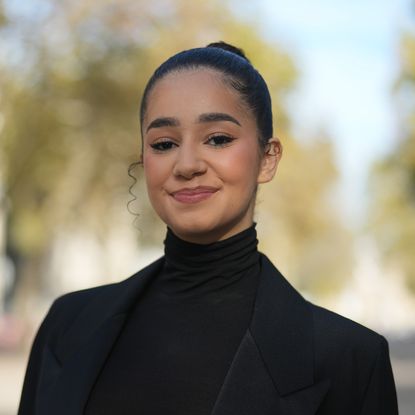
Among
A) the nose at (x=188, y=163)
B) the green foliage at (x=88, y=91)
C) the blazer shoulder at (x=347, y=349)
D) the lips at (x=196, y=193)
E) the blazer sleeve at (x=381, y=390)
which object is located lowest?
the blazer sleeve at (x=381, y=390)

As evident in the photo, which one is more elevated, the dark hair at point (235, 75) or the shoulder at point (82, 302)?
the dark hair at point (235, 75)

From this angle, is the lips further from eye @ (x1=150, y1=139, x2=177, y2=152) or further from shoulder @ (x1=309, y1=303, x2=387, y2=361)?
shoulder @ (x1=309, y1=303, x2=387, y2=361)

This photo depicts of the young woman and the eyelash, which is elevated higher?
the eyelash

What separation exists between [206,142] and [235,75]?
0.21 meters

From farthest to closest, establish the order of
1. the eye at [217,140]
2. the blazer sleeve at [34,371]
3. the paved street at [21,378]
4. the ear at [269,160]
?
the paved street at [21,378], the blazer sleeve at [34,371], the ear at [269,160], the eye at [217,140]

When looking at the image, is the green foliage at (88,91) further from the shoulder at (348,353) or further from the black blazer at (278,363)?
the shoulder at (348,353)

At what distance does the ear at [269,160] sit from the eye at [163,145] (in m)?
0.25

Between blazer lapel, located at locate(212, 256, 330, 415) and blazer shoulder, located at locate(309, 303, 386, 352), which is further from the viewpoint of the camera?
blazer shoulder, located at locate(309, 303, 386, 352)

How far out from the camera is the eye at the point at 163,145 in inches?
104

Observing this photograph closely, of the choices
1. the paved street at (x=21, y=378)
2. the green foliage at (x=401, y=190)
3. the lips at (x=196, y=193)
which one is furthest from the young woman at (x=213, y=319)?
the green foliage at (x=401, y=190)

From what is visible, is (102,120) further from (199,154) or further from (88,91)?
(199,154)

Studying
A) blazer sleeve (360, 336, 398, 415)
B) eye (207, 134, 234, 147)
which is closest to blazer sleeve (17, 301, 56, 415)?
eye (207, 134, 234, 147)

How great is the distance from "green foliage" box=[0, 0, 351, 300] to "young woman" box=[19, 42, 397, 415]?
16.8 m

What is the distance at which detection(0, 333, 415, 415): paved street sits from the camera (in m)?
13.6
